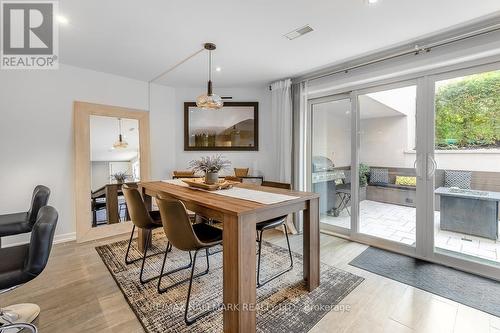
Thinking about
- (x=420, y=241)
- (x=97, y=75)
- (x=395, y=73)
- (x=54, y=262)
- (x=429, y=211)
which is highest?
(x=97, y=75)

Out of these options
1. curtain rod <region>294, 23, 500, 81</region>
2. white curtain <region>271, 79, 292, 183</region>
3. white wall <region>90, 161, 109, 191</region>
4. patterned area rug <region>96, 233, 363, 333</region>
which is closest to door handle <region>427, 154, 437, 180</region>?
curtain rod <region>294, 23, 500, 81</region>

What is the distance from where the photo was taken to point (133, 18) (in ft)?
6.90

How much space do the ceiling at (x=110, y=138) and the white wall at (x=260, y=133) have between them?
694mm

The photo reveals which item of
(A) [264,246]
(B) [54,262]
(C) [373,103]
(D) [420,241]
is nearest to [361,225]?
(D) [420,241]

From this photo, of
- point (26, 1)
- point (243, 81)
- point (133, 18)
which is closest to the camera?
point (26, 1)

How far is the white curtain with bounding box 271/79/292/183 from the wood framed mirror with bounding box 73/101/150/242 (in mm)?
2132

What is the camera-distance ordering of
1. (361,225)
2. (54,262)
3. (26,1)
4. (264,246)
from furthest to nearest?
(361,225) → (264,246) → (54,262) → (26,1)

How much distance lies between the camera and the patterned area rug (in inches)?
67.6

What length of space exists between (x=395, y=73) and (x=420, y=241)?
197 centimetres

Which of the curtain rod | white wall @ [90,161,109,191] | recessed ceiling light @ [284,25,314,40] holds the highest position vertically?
recessed ceiling light @ [284,25,314,40]

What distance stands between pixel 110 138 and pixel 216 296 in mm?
2898

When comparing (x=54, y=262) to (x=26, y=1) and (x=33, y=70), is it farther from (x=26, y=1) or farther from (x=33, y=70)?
(x=26, y=1)

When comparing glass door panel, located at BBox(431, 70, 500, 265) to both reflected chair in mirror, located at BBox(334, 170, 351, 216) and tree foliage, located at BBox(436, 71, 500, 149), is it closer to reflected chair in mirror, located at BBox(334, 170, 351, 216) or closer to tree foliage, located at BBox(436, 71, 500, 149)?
tree foliage, located at BBox(436, 71, 500, 149)

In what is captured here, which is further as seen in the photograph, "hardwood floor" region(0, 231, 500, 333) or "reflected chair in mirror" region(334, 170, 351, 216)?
"reflected chair in mirror" region(334, 170, 351, 216)
